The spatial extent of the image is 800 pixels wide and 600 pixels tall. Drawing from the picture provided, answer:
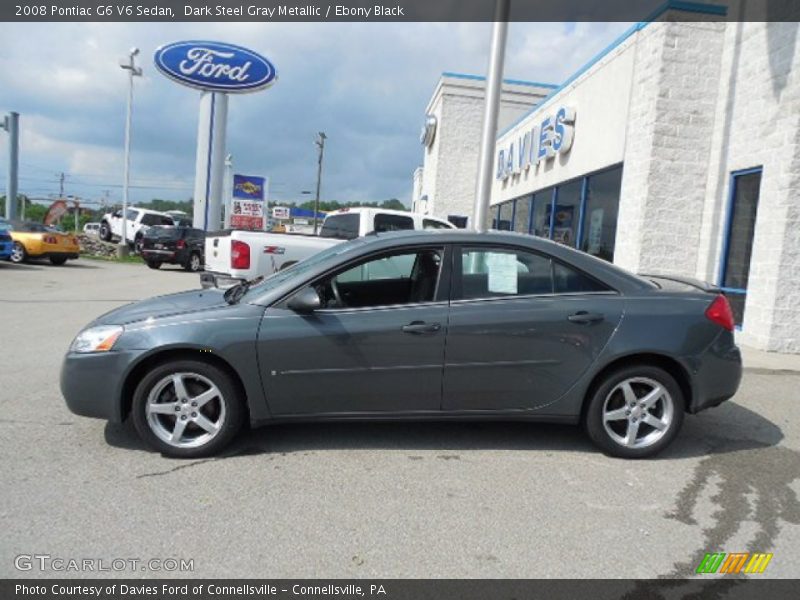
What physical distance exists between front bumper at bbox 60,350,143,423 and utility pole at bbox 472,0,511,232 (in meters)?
6.45

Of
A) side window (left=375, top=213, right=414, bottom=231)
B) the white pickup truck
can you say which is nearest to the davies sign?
side window (left=375, top=213, right=414, bottom=231)

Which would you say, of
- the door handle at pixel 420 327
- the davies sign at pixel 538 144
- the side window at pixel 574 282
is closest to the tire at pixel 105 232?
the davies sign at pixel 538 144

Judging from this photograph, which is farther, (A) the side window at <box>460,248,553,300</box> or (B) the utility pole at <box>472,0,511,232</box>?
(B) the utility pole at <box>472,0,511,232</box>

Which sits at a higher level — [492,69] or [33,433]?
[492,69]

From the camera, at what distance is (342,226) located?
11.3 m

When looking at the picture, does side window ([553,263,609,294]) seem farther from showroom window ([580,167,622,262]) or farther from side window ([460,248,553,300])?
showroom window ([580,167,622,262])

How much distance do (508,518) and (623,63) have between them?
10331 mm

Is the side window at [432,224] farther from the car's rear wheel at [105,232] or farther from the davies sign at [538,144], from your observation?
the car's rear wheel at [105,232]

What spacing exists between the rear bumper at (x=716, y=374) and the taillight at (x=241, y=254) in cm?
641

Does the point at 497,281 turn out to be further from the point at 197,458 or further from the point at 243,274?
the point at 243,274

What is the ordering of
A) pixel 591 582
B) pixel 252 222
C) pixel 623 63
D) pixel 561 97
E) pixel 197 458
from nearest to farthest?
pixel 591 582 < pixel 197 458 < pixel 623 63 < pixel 561 97 < pixel 252 222

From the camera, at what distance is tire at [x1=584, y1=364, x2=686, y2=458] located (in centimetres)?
402
